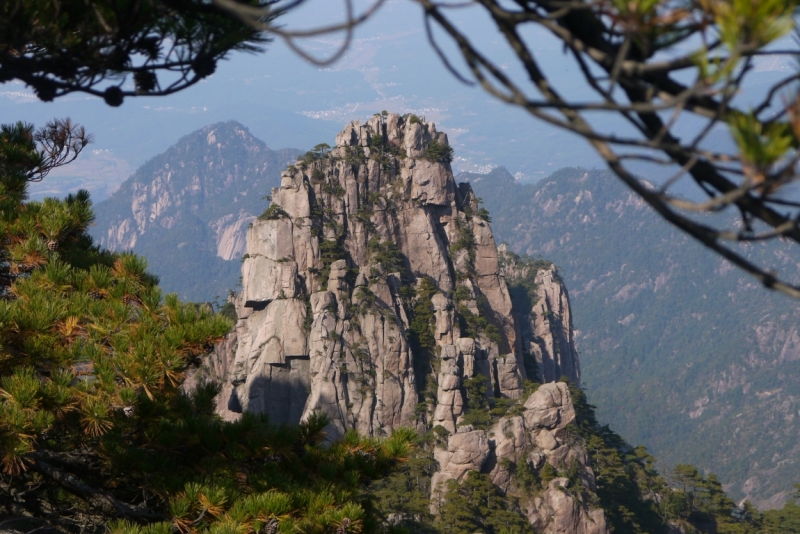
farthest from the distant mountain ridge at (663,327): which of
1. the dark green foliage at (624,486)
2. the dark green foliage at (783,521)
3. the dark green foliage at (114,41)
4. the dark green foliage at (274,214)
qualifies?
the dark green foliage at (114,41)

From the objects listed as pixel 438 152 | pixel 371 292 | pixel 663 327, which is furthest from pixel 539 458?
pixel 663 327

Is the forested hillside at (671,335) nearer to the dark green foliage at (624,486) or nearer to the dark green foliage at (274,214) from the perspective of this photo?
the dark green foliage at (624,486)

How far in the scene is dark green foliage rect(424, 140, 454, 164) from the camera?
4388 centimetres

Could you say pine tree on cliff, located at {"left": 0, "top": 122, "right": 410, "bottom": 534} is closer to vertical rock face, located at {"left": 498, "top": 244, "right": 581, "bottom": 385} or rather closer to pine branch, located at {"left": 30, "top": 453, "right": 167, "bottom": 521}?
pine branch, located at {"left": 30, "top": 453, "right": 167, "bottom": 521}

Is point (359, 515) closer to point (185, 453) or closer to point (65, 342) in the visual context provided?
point (185, 453)

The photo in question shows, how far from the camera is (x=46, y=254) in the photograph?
6.07 m

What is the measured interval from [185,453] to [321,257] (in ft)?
115

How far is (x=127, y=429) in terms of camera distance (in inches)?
214

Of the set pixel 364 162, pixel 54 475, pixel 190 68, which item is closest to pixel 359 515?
pixel 54 475

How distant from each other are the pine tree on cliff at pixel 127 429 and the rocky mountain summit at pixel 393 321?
25718mm

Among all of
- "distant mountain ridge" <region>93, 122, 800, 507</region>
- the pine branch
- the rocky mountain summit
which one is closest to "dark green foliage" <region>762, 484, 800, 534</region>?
the rocky mountain summit

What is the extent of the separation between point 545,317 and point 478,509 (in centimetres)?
3001

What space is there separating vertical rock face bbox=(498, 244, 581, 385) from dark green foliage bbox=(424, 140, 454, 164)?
48.7 feet

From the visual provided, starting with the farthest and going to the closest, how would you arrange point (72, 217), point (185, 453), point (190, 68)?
point (72, 217), point (185, 453), point (190, 68)
